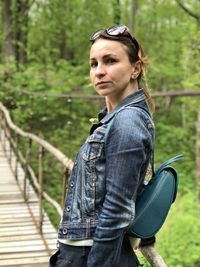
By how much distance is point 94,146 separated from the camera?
1.26 meters

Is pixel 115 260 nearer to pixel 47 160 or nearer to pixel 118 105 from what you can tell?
pixel 118 105

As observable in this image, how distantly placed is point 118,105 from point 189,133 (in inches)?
509

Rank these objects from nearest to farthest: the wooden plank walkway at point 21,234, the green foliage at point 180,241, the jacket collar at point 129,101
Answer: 1. the jacket collar at point 129,101
2. the wooden plank walkway at point 21,234
3. the green foliage at point 180,241

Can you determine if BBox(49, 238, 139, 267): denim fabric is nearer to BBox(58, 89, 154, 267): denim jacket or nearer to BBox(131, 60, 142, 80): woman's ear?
BBox(58, 89, 154, 267): denim jacket

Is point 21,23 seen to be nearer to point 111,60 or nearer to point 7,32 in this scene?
point 7,32

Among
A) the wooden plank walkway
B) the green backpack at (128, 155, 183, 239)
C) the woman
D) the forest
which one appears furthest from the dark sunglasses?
the forest

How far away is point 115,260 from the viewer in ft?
3.98

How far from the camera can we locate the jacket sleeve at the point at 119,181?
117cm

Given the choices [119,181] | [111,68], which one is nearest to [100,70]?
[111,68]

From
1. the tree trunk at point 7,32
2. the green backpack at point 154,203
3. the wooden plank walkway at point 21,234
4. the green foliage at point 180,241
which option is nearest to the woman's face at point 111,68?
the green backpack at point 154,203

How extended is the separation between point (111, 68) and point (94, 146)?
0.22 meters

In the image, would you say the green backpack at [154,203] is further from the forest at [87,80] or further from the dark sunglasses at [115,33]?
the forest at [87,80]

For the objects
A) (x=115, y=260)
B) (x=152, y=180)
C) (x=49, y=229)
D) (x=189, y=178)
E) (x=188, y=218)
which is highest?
(x=152, y=180)

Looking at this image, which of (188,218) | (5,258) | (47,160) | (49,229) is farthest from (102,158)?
(47,160)
